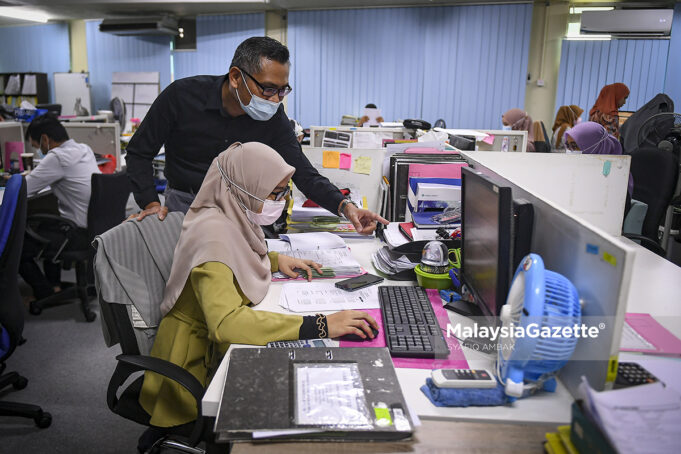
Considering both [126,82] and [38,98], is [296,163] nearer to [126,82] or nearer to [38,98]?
[126,82]

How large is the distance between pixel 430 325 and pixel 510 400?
0.36 meters

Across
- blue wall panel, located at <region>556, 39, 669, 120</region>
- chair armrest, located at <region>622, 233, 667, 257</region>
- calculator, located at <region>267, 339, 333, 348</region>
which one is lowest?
chair armrest, located at <region>622, 233, 667, 257</region>

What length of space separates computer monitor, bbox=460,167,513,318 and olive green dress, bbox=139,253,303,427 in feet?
1.50

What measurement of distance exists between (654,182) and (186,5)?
22.0 ft

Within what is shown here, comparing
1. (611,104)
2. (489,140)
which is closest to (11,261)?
(489,140)

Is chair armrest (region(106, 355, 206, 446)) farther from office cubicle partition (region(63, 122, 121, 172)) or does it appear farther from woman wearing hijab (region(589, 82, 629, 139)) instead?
woman wearing hijab (region(589, 82, 629, 139))

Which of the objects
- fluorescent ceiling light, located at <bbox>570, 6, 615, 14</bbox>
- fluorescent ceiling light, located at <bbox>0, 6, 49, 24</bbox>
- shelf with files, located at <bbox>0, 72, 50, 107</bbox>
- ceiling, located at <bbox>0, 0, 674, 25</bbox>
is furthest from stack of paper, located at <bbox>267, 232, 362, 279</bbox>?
shelf with files, located at <bbox>0, 72, 50, 107</bbox>

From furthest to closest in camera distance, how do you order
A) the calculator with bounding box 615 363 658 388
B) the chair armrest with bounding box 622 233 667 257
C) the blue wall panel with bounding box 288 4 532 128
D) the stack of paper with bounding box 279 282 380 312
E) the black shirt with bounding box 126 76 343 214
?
the blue wall panel with bounding box 288 4 532 128, the chair armrest with bounding box 622 233 667 257, the black shirt with bounding box 126 76 343 214, the stack of paper with bounding box 279 282 380 312, the calculator with bounding box 615 363 658 388

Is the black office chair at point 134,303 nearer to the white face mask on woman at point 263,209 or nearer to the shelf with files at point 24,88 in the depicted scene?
the white face mask on woman at point 263,209

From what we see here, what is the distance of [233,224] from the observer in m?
1.47

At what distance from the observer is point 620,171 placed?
6.74 ft

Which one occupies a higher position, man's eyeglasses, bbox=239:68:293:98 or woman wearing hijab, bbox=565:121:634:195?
man's eyeglasses, bbox=239:68:293:98

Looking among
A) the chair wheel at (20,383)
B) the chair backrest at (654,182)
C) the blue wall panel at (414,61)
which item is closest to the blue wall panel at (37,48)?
the blue wall panel at (414,61)

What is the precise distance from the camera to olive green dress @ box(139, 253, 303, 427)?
4.03 feet
